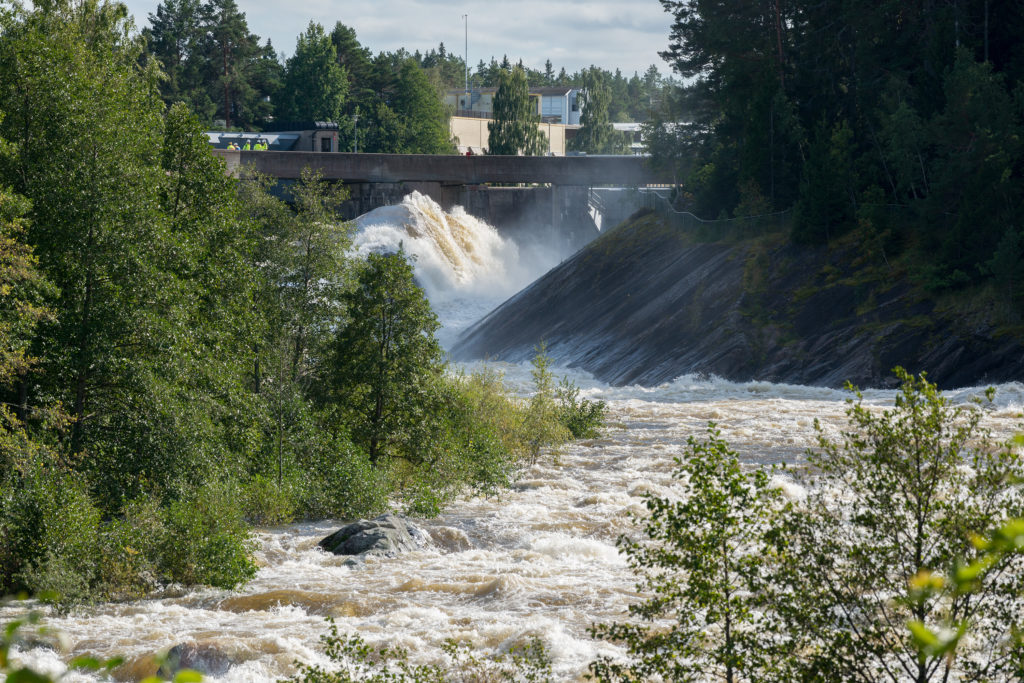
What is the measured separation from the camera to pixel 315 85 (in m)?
129

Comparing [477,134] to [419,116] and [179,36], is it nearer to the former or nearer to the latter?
[419,116]

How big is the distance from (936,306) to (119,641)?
33666 mm

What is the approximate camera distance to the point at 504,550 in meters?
21.2

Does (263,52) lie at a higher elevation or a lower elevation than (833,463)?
higher

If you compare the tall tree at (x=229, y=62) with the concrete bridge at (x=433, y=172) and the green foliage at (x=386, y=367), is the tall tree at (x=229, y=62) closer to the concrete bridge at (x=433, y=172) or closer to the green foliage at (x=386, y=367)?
the concrete bridge at (x=433, y=172)

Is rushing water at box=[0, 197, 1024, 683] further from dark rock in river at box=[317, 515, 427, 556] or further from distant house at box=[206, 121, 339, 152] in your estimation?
distant house at box=[206, 121, 339, 152]

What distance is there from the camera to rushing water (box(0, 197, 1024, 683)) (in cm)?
1533

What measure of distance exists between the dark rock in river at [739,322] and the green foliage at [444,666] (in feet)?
90.9

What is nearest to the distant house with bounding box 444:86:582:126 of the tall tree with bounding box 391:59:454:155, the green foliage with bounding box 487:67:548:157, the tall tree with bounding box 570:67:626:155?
the tall tree with bounding box 570:67:626:155

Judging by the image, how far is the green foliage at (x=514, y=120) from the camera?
129 metres

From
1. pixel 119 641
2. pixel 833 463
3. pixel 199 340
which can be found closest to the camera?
pixel 833 463

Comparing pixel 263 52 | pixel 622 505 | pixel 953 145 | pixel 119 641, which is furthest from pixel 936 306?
pixel 263 52

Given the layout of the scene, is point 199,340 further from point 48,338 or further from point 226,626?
point 226,626

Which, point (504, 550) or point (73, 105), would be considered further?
point (73, 105)
